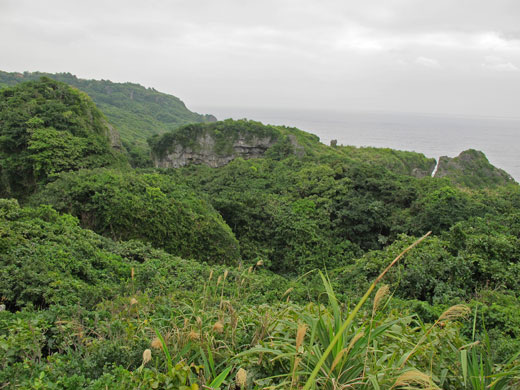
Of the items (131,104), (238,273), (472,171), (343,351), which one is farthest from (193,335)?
(131,104)

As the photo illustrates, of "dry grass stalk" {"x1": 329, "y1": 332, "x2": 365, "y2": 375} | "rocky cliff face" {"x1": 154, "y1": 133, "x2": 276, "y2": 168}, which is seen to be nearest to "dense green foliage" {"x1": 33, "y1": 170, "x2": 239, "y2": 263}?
"dry grass stalk" {"x1": 329, "y1": 332, "x2": 365, "y2": 375}

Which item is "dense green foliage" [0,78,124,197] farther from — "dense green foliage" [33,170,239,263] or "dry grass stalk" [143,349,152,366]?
"dry grass stalk" [143,349,152,366]

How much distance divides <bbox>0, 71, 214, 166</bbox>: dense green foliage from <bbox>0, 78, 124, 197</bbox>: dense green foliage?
42.3 meters

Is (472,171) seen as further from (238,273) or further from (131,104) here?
(131,104)

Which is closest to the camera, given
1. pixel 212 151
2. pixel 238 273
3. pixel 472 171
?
pixel 238 273

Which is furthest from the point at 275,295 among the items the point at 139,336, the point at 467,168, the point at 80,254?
the point at 467,168

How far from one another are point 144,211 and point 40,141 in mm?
6467

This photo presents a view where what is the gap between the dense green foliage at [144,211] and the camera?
977 centimetres

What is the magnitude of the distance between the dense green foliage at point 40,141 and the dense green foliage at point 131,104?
42271mm

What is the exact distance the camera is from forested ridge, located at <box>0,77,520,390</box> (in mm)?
2182

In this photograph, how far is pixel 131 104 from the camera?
278 ft

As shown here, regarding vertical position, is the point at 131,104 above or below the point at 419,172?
above

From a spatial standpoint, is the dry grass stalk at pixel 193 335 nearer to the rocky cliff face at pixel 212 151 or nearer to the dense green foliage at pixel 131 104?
the rocky cliff face at pixel 212 151

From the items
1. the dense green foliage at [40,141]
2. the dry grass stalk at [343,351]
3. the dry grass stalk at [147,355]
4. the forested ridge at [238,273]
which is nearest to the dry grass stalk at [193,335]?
the forested ridge at [238,273]
